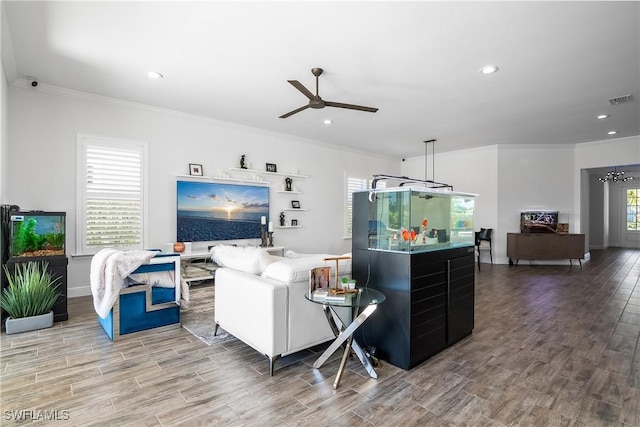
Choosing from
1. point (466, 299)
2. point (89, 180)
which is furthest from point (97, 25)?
point (466, 299)

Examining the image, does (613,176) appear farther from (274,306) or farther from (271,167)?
(274,306)

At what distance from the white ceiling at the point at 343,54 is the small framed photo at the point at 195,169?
0.91 m

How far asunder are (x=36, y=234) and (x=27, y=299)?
69 cm

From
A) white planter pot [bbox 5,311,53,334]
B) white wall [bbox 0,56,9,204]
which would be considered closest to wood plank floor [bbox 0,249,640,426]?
white planter pot [bbox 5,311,53,334]

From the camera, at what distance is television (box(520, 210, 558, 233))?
302 inches

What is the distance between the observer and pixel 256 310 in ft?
8.42

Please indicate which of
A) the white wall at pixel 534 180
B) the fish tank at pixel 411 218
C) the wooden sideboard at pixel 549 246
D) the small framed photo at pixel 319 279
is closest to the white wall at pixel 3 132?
the small framed photo at pixel 319 279

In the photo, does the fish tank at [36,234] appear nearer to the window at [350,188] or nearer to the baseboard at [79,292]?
the baseboard at [79,292]

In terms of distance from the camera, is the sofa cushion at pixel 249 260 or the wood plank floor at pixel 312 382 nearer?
the wood plank floor at pixel 312 382

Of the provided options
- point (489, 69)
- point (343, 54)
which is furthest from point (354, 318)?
point (489, 69)

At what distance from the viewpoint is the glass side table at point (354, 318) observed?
2285mm

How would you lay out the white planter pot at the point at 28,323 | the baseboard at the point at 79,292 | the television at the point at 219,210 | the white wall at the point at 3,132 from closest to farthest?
the white planter pot at the point at 28,323
the white wall at the point at 3,132
the baseboard at the point at 79,292
the television at the point at 219,210

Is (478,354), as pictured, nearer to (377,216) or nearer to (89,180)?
(377,216)

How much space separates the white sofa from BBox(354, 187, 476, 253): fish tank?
1.63 ft
